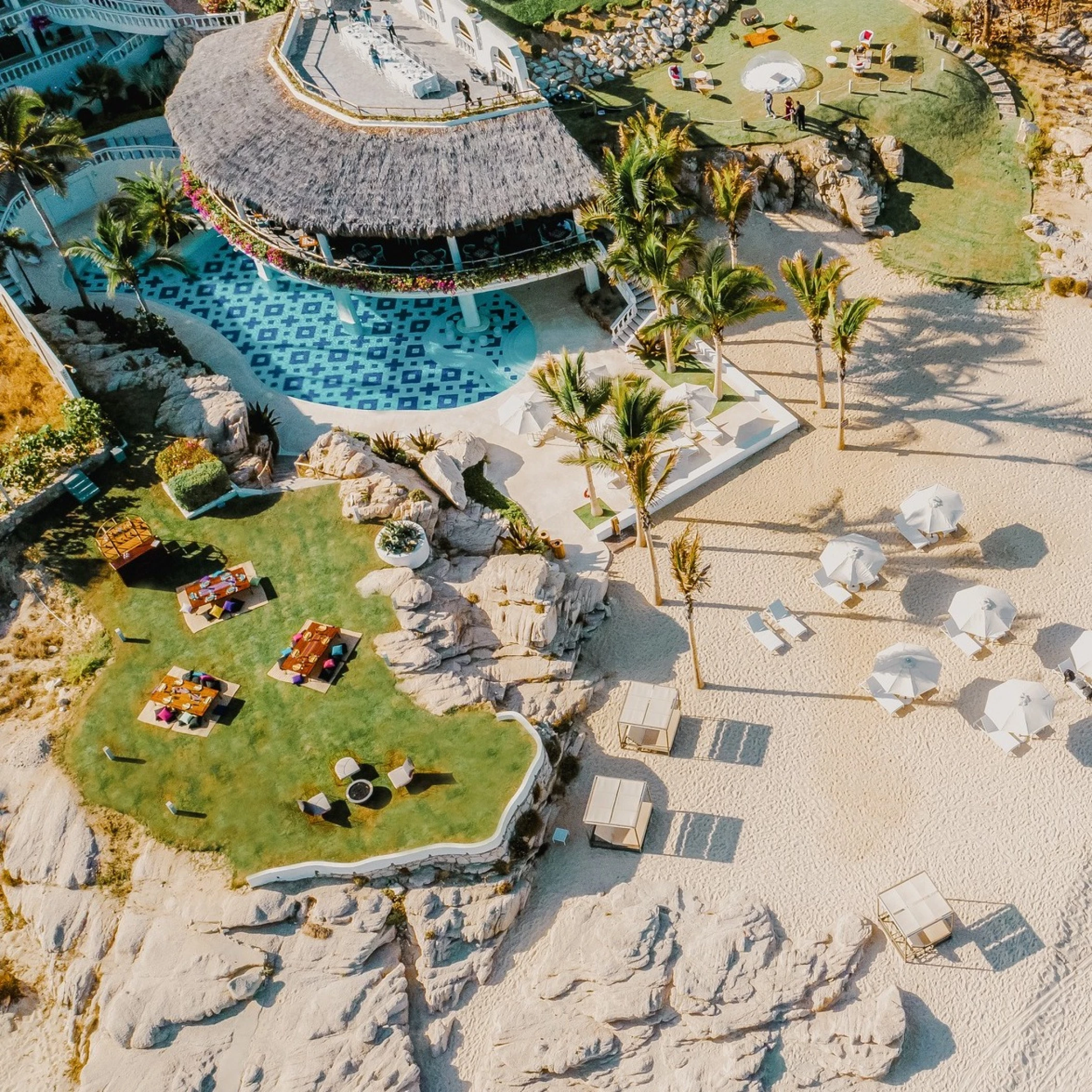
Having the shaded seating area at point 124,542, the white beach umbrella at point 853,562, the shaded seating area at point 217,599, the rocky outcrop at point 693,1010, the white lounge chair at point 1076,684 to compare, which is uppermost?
the shaded seating area at point 124,542

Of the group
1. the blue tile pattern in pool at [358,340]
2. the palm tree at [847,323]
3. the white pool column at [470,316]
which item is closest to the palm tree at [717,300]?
the palm tree at [847,323]

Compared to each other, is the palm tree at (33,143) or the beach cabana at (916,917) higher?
the palm tree at (33,143)

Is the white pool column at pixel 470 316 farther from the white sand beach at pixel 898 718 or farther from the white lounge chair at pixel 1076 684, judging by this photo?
the white lounge chair at pixel 1076 684


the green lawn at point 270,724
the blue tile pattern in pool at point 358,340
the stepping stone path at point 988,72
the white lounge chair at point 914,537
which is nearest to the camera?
the green lawn at point 270,724

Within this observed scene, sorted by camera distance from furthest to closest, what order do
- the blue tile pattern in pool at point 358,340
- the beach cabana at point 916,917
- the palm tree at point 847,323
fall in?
1. the blue tile pattern in pool at point 358,340
2. the palm tree at point 847,323
3. the beach cabana at point 916,917

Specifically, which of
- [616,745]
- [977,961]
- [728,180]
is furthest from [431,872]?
[728,180]

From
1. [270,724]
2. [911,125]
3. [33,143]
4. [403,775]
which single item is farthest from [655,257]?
[33,143]

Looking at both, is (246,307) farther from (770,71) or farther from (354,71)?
(770,71)

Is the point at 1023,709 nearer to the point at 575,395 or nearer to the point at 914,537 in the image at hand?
the point at 914,537
